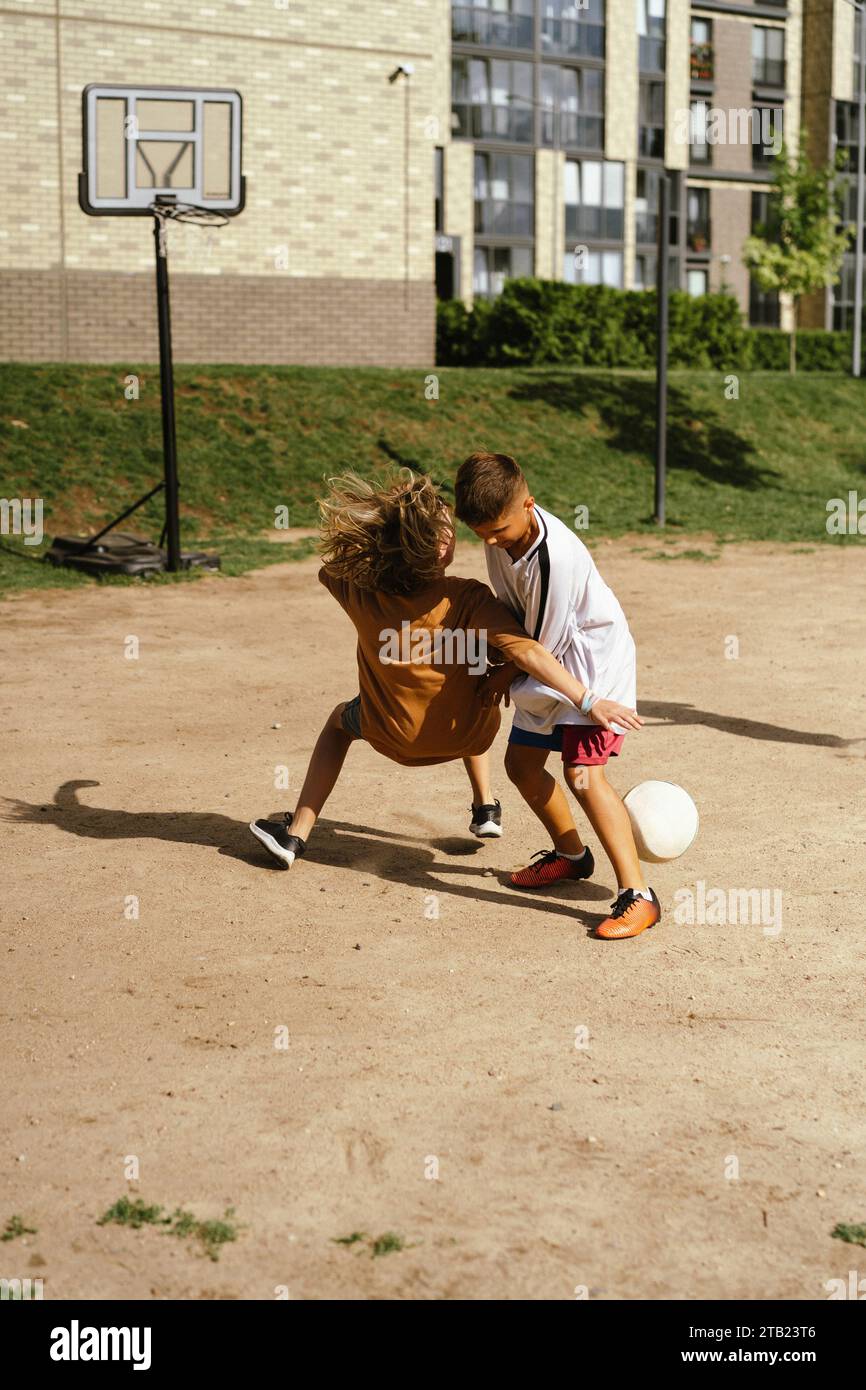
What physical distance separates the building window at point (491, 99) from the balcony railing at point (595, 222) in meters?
2.70

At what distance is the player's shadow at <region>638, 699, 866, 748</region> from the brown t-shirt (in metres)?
2.82

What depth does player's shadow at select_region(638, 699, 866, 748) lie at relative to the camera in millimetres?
7473

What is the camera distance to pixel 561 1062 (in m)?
3.93

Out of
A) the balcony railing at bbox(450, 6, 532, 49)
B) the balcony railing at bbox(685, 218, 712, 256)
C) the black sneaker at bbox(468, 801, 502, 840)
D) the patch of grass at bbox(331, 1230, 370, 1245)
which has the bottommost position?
the patch of grass at bbox(331, 1230, 370, 1245)

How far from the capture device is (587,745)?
4.86m

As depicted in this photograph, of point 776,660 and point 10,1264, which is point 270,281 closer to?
point 776,660

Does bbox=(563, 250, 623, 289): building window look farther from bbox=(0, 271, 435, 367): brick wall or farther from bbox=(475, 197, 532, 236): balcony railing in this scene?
bbox=(0, 271, 435, 367): brick wall

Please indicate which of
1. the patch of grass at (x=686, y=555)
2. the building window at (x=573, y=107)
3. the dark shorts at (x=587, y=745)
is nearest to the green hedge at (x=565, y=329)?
the building window at (x=573, y=107)

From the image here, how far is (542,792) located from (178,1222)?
2.38 m

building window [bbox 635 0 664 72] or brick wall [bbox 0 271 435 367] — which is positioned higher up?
building window [bbox 635 0 664 72]

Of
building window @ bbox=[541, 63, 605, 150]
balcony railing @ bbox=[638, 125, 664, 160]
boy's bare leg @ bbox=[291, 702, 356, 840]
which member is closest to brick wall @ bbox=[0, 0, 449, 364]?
boy's bare leg @ bbox=[291, 702, 356, 840]

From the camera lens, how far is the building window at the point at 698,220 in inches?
1996

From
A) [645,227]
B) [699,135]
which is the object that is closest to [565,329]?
[645,227]

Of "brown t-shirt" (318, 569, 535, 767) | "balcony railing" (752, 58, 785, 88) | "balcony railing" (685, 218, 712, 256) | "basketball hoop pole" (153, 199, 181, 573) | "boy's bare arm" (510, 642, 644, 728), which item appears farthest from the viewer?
"balcony railing" (752, 58, 785, 88)
